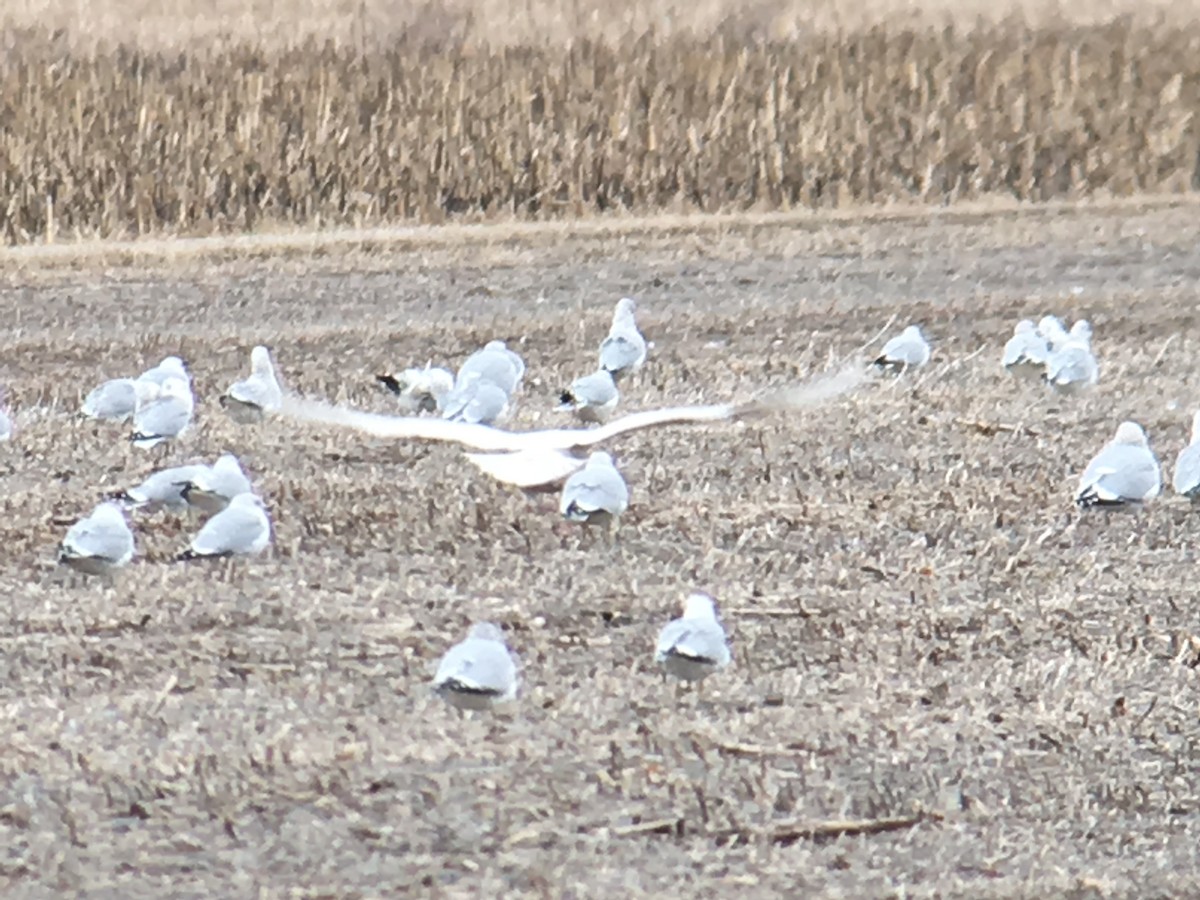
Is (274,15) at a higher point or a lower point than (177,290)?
higher

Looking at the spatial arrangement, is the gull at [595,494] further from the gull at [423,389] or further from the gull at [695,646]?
the gull at [423,389]

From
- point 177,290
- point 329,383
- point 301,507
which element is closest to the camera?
point 301,507

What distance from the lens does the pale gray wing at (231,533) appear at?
2.91 m

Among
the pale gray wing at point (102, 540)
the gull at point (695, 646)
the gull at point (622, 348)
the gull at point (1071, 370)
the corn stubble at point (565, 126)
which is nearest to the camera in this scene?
the gull at point (695, 646)

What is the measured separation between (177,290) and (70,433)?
1744 millimetres

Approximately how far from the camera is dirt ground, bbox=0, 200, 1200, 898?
200 cm

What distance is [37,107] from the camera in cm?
682

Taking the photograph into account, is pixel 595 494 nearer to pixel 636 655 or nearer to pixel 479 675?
pixel 636 655

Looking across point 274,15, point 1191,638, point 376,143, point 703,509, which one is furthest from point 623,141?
point 1191,638

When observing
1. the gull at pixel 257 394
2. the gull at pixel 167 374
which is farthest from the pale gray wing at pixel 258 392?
the gull at pixel 167 374

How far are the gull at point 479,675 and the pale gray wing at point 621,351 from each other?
197 centimetres

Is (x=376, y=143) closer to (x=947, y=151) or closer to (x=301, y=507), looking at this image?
(x=947, y=151)

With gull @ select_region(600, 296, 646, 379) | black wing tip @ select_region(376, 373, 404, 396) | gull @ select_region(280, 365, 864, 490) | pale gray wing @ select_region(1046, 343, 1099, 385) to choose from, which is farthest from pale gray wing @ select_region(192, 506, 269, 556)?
pale gray wing @ select_region(1046, 343, 1099, 385)

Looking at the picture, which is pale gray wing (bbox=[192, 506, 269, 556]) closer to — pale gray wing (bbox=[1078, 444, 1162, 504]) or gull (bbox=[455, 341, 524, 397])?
gull (bbox=[455, 341, 524, 397])
